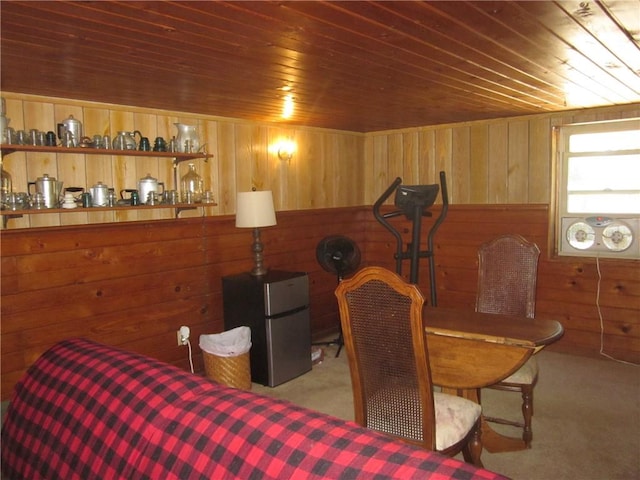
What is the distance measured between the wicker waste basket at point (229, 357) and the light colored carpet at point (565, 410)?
210 mm

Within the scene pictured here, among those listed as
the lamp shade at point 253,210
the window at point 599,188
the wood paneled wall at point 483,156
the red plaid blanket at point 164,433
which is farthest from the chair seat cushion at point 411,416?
the wood paneled wall at point 483,156

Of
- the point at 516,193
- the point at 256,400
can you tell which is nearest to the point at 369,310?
the point at 256,400

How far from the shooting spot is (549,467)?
2.57 m

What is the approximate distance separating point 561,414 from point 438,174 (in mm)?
2428

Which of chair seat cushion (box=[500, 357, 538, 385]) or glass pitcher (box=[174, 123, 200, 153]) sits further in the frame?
glass pitcher (box=[174, 123, 200, 153])

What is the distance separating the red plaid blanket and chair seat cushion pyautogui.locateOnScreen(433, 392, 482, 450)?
37.6 inches

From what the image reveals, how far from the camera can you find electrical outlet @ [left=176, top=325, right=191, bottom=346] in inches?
147

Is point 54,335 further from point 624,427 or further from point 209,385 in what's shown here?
point 624,427

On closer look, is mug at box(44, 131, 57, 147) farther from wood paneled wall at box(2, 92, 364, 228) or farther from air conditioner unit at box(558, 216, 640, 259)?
air conditioner unit at box(558, 216, 640, 259)

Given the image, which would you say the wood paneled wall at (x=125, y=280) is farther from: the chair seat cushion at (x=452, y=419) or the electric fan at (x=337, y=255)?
the chair seat cushion at (x=452, y=419)

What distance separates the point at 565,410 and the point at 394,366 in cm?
185

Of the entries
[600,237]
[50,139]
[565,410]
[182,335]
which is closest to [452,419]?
[565,410]

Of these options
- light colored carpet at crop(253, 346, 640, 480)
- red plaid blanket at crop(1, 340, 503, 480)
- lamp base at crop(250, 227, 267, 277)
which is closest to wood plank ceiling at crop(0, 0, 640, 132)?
lamp base at crop(250, 227, 267, 277)

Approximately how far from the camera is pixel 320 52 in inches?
86.8
